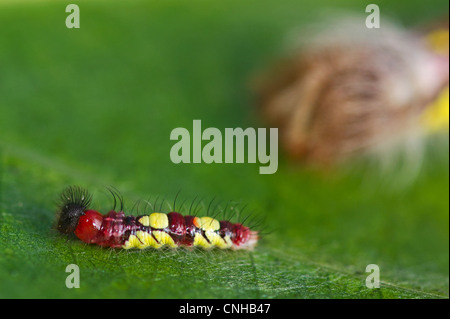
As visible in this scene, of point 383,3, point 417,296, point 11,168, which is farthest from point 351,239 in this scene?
point 383,3

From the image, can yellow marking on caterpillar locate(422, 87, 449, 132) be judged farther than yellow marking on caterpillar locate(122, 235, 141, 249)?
Yes

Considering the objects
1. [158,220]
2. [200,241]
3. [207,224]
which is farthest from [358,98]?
[158,220]

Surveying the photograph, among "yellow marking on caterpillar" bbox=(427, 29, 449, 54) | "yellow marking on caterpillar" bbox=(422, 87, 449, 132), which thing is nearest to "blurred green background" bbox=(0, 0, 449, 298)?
"yellow marking on caterpillar" bbox=(422, 87, 449, 132)

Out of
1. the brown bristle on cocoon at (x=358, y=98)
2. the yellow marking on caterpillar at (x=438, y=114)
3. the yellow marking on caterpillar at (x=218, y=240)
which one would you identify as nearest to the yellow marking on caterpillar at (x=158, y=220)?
the yellow marking on caterpillar at (x=218, y=240)

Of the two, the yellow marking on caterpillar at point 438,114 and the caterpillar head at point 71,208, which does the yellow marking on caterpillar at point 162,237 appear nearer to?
the caterpillar head at point 71,208

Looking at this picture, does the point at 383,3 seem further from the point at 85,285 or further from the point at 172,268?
the point at 85,285

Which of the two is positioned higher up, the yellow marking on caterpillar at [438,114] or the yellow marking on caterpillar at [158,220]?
the yellow marking on caterpillar at [438,114]

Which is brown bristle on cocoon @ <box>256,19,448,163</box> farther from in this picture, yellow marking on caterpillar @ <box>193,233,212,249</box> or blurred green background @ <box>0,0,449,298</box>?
yellow marking on caterpillar @ <box>193,233,212,249</box>
